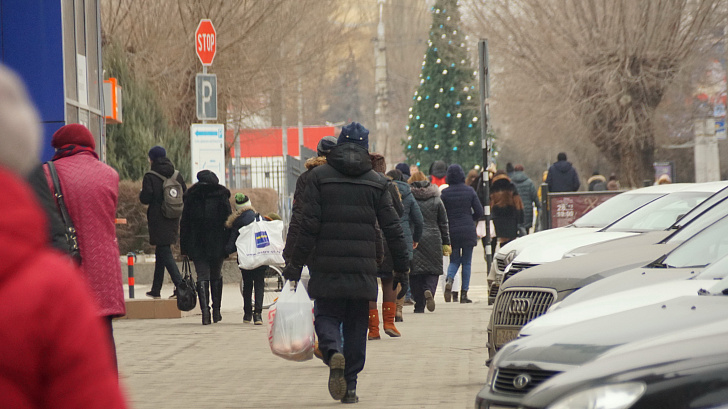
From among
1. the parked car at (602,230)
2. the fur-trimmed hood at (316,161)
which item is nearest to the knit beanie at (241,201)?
the parked car at (602,230)

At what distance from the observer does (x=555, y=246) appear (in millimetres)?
11070

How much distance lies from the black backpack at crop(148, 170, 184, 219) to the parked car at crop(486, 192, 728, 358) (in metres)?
7.24

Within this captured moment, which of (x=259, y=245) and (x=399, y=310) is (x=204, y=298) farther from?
(x=399, y=310)

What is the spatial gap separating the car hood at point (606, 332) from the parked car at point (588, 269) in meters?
1.70

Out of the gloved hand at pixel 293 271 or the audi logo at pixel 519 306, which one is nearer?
the audi logo at pixel 519 306

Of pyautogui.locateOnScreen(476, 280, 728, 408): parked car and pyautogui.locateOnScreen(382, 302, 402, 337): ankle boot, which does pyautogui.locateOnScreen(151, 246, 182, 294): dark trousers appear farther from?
pyautogui.locateOnScreen(476, 280, 728, 408): parked car

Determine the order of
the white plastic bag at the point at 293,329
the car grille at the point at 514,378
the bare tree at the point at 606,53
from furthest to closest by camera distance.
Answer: the bare tree at the point at 606,53, the white plastic bag at the point at 293,329, the car grille at the point at 514,378

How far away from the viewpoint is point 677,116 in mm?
34719

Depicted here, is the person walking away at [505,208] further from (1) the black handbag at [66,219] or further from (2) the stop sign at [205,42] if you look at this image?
(1) the black handbag at [66,219]

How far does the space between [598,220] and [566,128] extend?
72.5 feet

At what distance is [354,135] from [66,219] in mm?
2148

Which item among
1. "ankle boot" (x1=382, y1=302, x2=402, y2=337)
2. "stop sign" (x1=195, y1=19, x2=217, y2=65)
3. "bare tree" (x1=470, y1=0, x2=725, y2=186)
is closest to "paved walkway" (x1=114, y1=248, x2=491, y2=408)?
"ankle boot" (x1=382, y1=302, x2=402, y2=337)

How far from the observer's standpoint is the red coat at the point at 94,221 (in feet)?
21.6

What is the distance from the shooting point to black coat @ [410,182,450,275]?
14398mm
